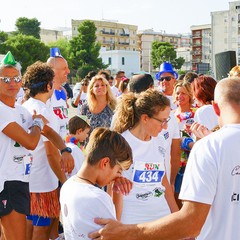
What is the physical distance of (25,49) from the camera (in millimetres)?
57656

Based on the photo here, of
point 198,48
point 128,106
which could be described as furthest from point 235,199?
point 198,48

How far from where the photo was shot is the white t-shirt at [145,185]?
3242 millimetres

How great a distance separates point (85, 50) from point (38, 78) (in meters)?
61.5

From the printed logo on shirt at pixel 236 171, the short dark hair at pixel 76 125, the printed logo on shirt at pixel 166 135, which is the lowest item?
the printed logo on shirt at pixel 166 135

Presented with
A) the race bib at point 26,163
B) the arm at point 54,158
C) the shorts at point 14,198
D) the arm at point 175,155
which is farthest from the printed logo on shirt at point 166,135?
the shorts at point 14,198

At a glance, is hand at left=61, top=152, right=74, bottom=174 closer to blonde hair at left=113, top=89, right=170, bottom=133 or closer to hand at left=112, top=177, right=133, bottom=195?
blonde hair at left=113, top=89, right=170, bottom=133

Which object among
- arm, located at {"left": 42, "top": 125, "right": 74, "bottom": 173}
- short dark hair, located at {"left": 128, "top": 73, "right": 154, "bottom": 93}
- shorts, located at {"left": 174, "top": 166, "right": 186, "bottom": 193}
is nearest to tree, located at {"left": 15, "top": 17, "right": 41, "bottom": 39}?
short dark hair, located at {"left": 128, "top": 73, "right": 154, "bottom": 93}

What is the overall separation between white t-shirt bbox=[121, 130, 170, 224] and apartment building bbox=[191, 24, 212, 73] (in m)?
108

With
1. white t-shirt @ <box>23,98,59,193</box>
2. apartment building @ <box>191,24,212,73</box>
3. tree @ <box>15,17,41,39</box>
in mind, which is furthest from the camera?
apartment building @ <box>191,24,212,73</box>

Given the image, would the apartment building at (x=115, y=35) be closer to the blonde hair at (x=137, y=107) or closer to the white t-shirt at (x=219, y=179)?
the blonde hair at (x=137, y=107)

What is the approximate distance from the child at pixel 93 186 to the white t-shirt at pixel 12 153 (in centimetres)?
156

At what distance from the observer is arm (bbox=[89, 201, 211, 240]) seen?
6.90 ft

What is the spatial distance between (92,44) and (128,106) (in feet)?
209

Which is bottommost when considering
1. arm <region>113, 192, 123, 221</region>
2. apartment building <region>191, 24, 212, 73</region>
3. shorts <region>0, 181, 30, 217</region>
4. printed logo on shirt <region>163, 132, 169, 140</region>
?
shorts <region>0, 181, 30, 217</region>
